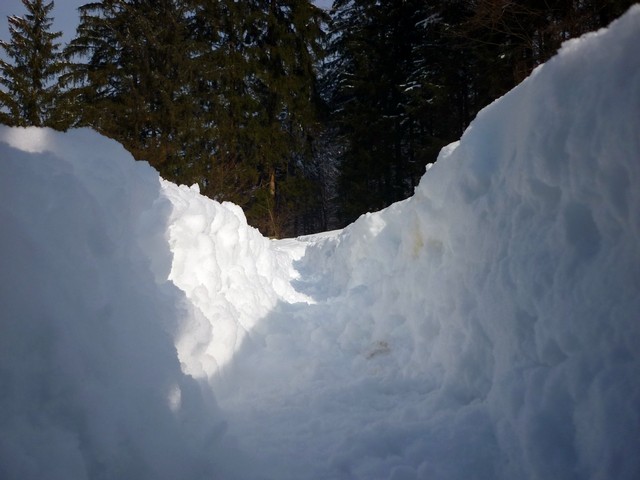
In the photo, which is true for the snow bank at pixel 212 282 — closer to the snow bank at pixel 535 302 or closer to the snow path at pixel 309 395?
the snow path at pixel 309 395

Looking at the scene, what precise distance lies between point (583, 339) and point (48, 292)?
2.74 meters

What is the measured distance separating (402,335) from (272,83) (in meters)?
14.9

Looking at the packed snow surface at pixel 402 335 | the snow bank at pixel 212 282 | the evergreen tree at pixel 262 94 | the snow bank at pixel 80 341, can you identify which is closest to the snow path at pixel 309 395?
the packed snow surface at pixel 402 335

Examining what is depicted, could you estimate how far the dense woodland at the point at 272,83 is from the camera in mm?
11914

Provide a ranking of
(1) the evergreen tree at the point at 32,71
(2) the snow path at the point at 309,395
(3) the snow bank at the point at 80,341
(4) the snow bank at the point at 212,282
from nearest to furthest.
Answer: (3) the snow bank at the point at 80,341
(2) the snow path at the point at 309,395
(4) the snow bank at the point at 212,282
(1) the evergreen tree at the point at 32,71

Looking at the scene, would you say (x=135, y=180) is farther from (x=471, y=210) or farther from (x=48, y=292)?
(x=471, y=210)

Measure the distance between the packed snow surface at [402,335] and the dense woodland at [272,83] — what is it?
8.01 m

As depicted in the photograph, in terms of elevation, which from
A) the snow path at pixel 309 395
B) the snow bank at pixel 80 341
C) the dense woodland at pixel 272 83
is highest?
the dense woodland at pixel 272 83

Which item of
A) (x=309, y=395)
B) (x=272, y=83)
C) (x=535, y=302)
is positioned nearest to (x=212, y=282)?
(x=309, y=395)

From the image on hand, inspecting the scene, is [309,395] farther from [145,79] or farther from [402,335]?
[145,79]

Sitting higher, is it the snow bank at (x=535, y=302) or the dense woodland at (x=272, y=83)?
the dense woodland at (x=272, y=83)

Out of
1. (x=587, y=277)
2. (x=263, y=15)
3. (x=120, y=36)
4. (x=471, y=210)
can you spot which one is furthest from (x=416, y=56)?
(x=587, y=277)

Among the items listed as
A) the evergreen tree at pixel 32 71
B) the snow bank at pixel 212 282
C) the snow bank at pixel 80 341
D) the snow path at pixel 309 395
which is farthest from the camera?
the evergreen tree at pixel 32 71

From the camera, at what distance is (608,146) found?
160 cm
